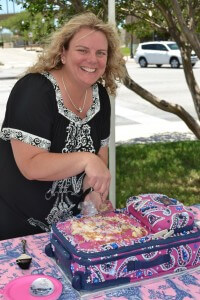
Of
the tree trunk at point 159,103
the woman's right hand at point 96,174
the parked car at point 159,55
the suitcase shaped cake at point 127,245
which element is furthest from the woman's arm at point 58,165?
the parked car at point 159,55

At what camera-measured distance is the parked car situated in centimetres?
2669

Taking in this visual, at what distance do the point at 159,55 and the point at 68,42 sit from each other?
2606 cm

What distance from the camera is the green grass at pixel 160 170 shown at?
6043 mm

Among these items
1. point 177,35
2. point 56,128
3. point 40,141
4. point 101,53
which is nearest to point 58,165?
point 40,141

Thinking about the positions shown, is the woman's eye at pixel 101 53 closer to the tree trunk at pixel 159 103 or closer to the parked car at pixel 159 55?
the tree trunk at pixel 159 103

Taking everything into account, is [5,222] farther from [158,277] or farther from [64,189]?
[158,277]

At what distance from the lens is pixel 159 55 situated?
27.4 metres

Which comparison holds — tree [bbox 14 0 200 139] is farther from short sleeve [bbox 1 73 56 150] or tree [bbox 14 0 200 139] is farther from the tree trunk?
short sleeve [bbox 1 73 56 150]

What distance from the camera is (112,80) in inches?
95.9

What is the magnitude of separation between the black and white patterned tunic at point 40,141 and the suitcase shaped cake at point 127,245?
32 centimetres

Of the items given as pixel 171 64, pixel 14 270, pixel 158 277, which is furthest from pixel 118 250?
pixel 171 64

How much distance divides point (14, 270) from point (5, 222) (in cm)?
46

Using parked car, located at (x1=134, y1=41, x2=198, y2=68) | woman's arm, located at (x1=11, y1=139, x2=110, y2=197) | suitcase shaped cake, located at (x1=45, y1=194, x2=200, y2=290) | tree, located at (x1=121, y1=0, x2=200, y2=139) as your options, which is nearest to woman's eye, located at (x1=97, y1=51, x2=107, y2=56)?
woman's arm, located at (x1=11, y1=139, x2=110, y2=197)

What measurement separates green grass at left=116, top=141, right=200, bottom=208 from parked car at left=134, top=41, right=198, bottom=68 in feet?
61.9
